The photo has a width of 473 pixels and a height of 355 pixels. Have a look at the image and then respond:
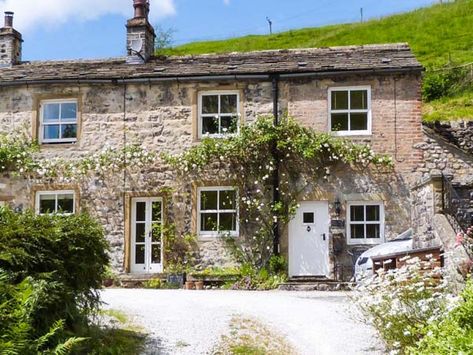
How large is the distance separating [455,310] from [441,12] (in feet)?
154

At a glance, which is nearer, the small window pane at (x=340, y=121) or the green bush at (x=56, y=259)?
the green bush at (x=56, y=259)

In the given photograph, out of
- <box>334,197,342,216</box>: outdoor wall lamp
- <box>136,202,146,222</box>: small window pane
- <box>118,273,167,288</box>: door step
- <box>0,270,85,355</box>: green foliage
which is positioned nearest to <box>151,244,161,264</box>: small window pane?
<box>118,273,167,288</box>: door step

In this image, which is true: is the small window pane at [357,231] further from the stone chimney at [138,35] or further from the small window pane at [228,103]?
the stone chimney at [138,35]

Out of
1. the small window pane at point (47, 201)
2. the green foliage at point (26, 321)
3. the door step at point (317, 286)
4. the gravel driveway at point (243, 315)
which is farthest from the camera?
the small window pane at point (47, 201)

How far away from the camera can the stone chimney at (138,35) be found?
1958 centimetres

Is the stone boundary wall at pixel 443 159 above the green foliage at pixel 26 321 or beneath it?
above

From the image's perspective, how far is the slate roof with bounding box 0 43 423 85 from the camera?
1753cm

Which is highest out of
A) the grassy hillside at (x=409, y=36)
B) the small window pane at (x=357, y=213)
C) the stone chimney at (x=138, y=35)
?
the grassy hillside at (x=409, y=36)

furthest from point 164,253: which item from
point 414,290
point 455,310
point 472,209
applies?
point 455,310

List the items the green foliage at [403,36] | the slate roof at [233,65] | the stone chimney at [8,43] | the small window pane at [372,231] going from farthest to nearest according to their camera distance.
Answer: the green foliage at [403,36] → the stone chimney at [8,43] → the slate roof at [233,65] → the small window pane at [372,231]

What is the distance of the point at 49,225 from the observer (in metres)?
7.62

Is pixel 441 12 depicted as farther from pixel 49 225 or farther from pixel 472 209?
pixel 49 225

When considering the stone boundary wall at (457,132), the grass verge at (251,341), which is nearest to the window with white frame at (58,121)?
the stone boundary wall at (457,132)

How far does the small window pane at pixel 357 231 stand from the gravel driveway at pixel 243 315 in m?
3.83
